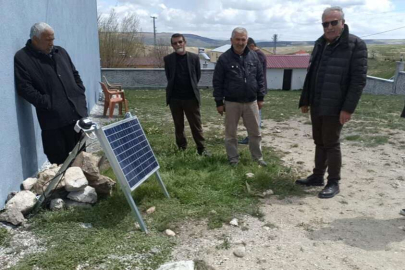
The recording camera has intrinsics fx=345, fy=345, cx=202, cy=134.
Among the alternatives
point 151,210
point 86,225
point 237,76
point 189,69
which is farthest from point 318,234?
point 189,69

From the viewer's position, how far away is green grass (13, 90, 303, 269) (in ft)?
9.00

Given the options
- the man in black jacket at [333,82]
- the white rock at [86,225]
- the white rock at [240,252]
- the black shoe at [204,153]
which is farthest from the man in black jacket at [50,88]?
the man in black jacket at [333,82]

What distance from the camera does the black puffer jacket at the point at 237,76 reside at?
15.1 ft

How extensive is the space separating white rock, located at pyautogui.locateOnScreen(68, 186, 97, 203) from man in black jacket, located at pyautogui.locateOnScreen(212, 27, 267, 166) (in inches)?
80.3

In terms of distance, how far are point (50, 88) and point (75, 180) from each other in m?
1.05

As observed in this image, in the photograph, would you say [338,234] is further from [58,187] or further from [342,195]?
[58,187]

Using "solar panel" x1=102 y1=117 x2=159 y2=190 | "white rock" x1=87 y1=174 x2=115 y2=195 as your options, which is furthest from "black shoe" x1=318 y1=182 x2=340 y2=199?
"white rock" x1=87 y1=174 x2=115 y2=195

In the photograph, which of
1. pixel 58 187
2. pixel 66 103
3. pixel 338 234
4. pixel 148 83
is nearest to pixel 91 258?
pixel 58 187

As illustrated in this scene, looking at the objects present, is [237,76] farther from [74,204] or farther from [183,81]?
[74,204]

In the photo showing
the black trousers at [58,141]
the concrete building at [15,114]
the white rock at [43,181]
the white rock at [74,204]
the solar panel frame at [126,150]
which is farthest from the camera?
the black trousers at [58,141]

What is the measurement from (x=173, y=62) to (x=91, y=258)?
10.3ft

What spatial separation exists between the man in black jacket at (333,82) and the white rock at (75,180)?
2661mm

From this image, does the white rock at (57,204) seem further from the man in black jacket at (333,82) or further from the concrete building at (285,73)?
the concrete building at (285,73)

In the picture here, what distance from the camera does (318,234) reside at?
3.23m
